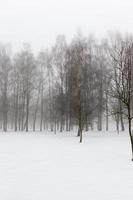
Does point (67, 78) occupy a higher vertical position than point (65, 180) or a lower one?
higher

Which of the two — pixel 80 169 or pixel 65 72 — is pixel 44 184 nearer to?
pixel 80 169

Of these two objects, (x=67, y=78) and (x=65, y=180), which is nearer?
(x=65, y=180)

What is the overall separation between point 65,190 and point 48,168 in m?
3.71

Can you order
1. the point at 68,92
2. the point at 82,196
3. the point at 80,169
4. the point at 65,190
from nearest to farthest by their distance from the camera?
the point at 82,196, the point at 65,190, the point at 80,169, the point at 68,92

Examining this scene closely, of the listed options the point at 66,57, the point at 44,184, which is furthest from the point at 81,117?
the point at 44,184

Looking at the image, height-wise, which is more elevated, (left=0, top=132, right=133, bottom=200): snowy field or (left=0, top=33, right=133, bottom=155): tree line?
(left=0, top=33, right=133, bottom=155): tree line

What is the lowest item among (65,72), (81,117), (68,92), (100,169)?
(100,169)

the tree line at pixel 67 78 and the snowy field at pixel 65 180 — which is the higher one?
the tree line at pixel 67 78

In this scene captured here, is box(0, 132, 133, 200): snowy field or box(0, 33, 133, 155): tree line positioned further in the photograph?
box(0, 33, 133, 155): tree line

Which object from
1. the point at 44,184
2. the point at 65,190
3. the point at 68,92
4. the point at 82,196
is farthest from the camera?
the point at 68,92

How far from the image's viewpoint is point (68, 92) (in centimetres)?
4016

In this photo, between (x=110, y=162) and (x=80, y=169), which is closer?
(x=80, y=169)

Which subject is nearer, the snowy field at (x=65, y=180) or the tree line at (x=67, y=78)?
the snowy field at (x=65, y=180)

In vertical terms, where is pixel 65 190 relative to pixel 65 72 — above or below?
below
